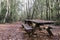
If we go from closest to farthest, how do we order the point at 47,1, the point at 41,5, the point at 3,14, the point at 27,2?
the point at 3,14 → the point at 47,1 → the point at 41,5 → the point at 27,2

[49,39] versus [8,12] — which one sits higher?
[8,12]

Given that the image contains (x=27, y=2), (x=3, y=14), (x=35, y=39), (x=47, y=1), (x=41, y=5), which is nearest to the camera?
(x=35, y=39)

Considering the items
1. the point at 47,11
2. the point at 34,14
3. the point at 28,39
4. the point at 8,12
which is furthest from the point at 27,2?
the point at 28,39

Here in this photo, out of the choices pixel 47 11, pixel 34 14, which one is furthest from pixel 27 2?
pixel 47 11

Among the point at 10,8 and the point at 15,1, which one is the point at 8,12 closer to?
the point at 10,8

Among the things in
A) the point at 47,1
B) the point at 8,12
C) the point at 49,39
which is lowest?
the point at 49,39

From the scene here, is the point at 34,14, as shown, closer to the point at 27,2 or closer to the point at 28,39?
the point at 27,2

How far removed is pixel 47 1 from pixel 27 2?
14.1ft

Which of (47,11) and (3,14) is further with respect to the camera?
(47,11)

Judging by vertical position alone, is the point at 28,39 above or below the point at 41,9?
below

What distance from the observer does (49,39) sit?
641cm

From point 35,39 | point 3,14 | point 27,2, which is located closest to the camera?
point 35,39

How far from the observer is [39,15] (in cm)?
1877

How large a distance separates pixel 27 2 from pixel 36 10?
2467 millimetres
